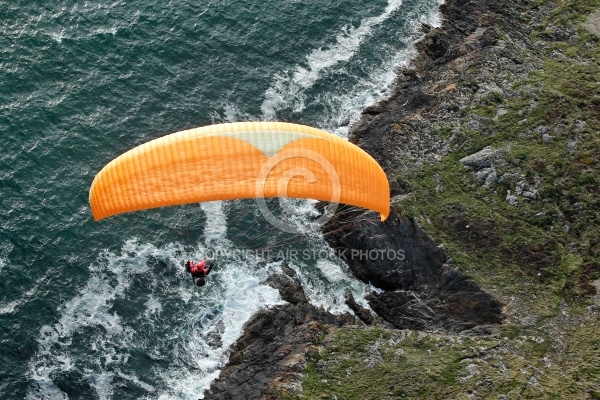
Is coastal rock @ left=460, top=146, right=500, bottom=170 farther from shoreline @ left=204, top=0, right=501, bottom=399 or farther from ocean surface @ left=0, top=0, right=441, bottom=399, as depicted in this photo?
ocean surface @ left=0, top=0, right=441, bottom=399

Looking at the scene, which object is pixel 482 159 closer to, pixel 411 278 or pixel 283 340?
pixel 411 278

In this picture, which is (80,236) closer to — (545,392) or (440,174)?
(440,174)

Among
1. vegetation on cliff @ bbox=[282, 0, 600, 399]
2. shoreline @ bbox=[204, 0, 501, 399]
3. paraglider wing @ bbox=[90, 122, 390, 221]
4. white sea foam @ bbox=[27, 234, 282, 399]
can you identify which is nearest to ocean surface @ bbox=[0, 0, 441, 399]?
white sea foam @ bbox=[27, 234, 282, 399]

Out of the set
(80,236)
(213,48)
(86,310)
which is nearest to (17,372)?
(86,310)

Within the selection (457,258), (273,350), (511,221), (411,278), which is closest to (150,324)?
(273,350)

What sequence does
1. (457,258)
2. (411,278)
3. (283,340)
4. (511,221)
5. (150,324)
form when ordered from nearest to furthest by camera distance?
(283,340), (150,324), (457,258), (411,278), (511,221)

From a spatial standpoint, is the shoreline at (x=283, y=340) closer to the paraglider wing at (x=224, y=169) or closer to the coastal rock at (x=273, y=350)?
the coastal rock at (x=273, y=350)
